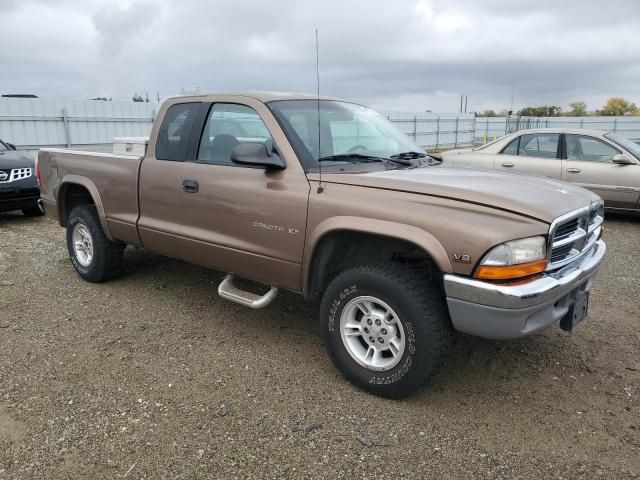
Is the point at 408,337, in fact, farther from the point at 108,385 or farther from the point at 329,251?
the point at 108,385

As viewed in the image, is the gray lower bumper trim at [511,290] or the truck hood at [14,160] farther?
the truck hood at [14,160]

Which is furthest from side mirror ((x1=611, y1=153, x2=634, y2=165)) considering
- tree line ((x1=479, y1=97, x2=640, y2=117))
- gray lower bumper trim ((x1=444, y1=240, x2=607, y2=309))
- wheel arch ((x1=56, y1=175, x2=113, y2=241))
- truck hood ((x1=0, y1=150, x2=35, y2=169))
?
tree line ((x1=479, y1=97, x2=640, y2=117))

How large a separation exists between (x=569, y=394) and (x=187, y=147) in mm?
3282

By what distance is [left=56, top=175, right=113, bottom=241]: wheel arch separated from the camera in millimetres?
4910

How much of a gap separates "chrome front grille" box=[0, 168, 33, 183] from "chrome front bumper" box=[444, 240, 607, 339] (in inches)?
308

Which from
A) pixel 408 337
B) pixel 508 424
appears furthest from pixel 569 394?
pixel 408 337

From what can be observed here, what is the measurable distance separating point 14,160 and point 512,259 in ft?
27.5

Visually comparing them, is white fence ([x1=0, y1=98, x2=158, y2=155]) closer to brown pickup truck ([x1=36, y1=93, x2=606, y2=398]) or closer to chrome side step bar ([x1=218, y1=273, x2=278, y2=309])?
brown pickup truck ([x1=36, y1=93, x2=606, y2=398])

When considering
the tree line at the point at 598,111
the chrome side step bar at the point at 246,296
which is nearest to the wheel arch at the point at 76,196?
the chrome side step bar at the point at 246,296

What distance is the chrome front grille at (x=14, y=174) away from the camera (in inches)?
320

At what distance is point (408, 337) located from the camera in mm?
2980

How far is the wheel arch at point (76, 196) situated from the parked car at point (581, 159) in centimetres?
516

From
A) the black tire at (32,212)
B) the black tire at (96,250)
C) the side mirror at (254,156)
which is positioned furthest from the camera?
the black tire at (32,212)

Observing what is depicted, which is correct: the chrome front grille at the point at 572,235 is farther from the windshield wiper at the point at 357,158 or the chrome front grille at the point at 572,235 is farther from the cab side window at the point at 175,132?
the cab side window at the point at 175,132
